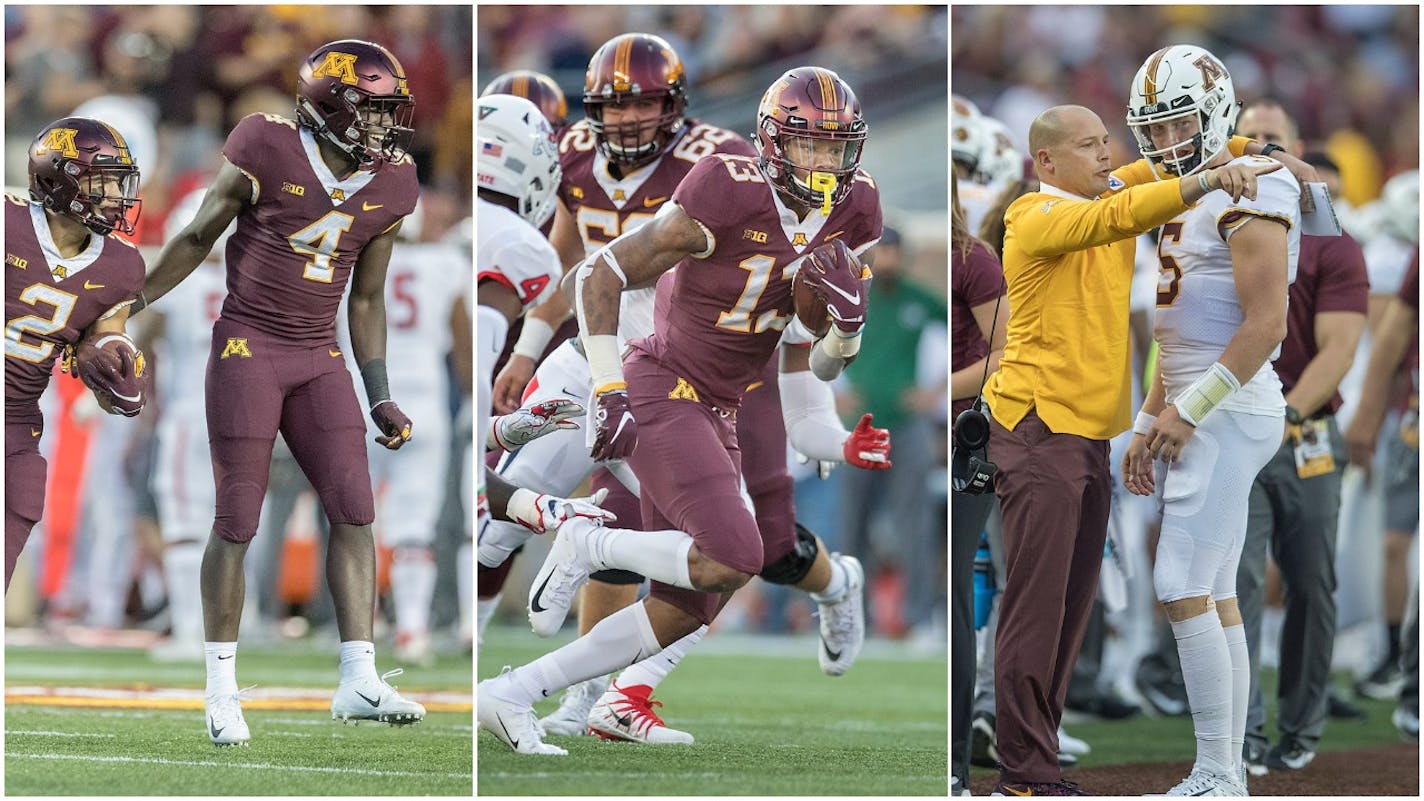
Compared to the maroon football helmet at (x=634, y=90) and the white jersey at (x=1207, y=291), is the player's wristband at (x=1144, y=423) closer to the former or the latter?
the white jersey at (x=1207, y=291)

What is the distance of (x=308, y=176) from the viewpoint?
3.79 metres

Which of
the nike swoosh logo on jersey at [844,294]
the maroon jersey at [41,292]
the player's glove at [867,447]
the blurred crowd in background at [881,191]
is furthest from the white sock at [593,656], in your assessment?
the blurred crowd in background at [881,191]

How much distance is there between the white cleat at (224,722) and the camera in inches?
148

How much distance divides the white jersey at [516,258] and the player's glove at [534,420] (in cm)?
43

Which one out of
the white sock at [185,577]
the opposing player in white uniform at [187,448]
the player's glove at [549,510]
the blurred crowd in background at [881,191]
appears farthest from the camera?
the blurred crowd in background at [881,191]

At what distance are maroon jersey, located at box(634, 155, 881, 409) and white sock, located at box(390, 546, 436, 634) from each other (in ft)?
7.41

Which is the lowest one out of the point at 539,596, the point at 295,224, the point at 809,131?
the point at 539,596

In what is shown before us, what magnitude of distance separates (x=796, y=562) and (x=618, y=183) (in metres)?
1.04

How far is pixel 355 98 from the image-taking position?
3740 mm

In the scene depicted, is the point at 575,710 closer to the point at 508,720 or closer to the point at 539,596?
the point at 539,596

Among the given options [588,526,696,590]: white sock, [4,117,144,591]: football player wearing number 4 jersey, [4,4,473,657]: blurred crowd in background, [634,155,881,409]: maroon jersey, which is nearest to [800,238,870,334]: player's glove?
[634,155,881,409]: maroon jersey

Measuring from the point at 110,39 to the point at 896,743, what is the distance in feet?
10.6

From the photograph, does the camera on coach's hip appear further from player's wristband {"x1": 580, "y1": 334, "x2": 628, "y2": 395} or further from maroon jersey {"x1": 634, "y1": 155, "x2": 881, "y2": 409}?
player's wristband {"x1": 580, "y1": 334, "x2": 628, "y2": 395}

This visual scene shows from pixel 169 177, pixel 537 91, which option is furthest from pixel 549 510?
pixel 169 177
